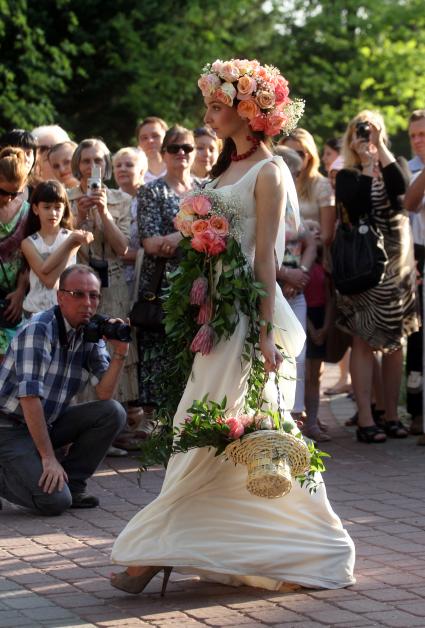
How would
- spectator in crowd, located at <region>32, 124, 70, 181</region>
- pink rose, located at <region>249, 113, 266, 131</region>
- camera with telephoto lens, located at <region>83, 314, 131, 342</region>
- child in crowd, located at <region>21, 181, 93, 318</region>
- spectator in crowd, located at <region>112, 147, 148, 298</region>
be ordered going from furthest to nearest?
spectator in crowd, located at <region>32, 124, 70, 181</region> → spectator in crowd, located at <region>112, 147, 148, 298</region> → child in crowd, located at <region>21, 181, 93, 318</region> → camera with telephoto lens, located at <region>83, 314, 131, 342</region> → pink rose, located at <region>249, 113, 266, 131</region>

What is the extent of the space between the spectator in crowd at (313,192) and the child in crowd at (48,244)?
204cm

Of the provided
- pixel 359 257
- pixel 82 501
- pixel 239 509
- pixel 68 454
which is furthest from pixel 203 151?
pixel 239 509

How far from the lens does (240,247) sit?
5.66m

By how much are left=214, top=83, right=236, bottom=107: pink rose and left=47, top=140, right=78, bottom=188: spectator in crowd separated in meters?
4.32

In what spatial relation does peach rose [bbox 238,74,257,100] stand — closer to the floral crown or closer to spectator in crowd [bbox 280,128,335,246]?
the floral crown

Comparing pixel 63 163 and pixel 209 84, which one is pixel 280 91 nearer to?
pixel 209 84

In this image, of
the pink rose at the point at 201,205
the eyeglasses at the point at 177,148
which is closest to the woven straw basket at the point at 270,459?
the pink rose at the point at 201,205

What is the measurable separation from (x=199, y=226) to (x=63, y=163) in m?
4.52

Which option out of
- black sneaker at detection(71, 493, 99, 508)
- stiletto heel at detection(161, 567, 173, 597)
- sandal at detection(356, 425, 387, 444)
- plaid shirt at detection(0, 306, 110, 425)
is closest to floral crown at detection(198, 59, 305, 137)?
stiletto heel at detection(161, 567, 173, 597)

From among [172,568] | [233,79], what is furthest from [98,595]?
[233,79]

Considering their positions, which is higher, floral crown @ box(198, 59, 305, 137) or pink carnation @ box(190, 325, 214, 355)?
floral crown @ box(198, 59, 305, 137)

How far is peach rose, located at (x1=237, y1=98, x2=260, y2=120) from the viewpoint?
18.6 ft

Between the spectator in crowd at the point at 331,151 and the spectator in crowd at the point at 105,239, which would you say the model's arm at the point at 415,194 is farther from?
the spectator in crowd at the point at 331,151

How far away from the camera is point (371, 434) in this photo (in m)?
9.59
